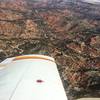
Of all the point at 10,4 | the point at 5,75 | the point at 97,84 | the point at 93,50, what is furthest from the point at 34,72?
the point at 10,4

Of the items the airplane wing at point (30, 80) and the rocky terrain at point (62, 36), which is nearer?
the airplane wing at point (30, 80)

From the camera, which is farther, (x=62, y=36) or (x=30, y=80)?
(x=62, y=36)

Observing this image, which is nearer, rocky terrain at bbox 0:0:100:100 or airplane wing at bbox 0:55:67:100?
airplane wing at bbox 0:55:67:100

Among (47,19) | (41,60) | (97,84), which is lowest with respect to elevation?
(97,84)

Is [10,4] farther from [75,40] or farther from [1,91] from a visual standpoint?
[1,91]

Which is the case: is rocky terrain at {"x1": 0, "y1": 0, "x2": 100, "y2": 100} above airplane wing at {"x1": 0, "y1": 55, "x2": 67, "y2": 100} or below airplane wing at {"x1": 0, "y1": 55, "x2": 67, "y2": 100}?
below

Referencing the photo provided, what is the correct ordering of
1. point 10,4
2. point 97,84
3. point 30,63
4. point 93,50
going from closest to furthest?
point 30,63
point 97,84
point 93,50
point 10,4

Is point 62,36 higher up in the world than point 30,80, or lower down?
lower down

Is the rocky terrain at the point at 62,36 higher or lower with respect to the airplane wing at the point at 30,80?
lower
